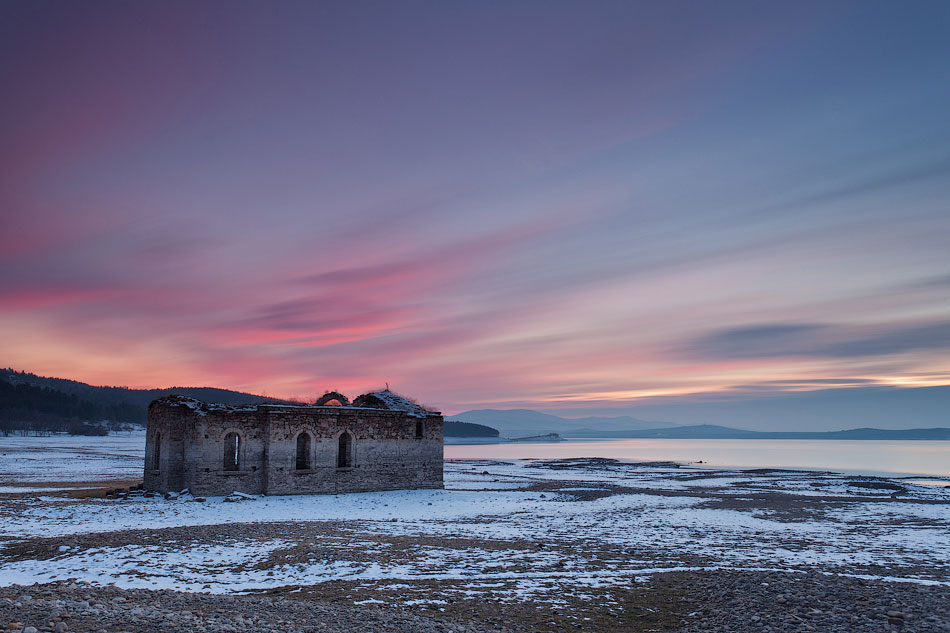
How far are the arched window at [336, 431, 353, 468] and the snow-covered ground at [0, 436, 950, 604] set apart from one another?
1.99 metres

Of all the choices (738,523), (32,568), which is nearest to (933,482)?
(738,523)

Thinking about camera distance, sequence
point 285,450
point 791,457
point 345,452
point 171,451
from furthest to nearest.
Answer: point 791,457
point 345,452
point 285,450
point 171,451

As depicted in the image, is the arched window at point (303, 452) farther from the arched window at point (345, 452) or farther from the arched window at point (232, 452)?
the arched window at point (232, 452)

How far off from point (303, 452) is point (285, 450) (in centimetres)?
→ 329

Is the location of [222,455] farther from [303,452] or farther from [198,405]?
[303,452]

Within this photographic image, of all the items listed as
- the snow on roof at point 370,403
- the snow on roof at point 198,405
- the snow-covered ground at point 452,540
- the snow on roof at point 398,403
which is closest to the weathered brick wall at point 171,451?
the snow on roof at point 198,405

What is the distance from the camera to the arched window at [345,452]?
104 ft

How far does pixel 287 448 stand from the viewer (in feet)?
97.1

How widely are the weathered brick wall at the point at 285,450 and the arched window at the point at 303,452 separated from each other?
0.63 m

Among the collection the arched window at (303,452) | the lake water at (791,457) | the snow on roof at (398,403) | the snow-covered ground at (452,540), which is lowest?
the lake water at (791,457)

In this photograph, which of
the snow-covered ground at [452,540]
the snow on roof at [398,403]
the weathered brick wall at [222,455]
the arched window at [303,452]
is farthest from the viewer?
the snow on roof at [398,403]

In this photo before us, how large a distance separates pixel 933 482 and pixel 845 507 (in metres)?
28.9

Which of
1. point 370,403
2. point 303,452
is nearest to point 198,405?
point 303,452

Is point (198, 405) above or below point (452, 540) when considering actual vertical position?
above
